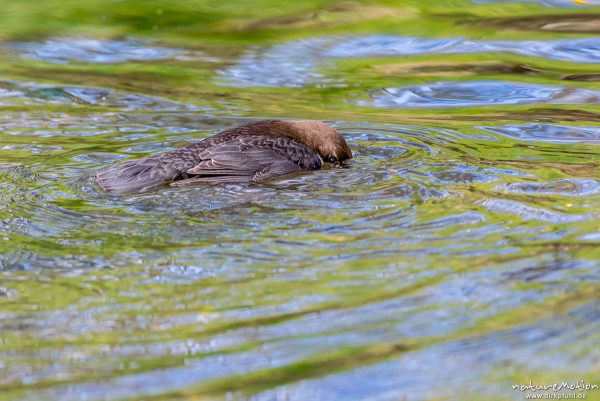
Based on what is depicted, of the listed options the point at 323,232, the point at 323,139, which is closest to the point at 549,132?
the point at 323,139

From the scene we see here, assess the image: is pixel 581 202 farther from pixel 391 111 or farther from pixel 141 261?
pixel 391 111

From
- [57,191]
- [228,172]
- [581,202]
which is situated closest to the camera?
[581,202]

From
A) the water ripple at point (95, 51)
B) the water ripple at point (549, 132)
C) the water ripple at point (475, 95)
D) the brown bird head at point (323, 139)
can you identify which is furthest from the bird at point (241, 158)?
the water ripple at point (95, 51)

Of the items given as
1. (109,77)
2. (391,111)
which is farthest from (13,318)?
(109,77)

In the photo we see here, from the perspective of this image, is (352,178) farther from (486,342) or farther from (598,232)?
(486,342)

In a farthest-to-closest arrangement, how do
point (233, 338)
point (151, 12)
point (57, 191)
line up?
point (151, 12), point (57, 191), point (233, 338)

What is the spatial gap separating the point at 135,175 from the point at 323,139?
1638 mm

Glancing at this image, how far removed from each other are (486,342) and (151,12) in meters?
9.09

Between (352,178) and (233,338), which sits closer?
(233,338)

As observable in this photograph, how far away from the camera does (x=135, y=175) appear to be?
6688mm

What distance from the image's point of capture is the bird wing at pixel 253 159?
274 inches

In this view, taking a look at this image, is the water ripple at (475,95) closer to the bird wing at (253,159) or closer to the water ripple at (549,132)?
the water ripple at (549,132)

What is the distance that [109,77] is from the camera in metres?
10.5

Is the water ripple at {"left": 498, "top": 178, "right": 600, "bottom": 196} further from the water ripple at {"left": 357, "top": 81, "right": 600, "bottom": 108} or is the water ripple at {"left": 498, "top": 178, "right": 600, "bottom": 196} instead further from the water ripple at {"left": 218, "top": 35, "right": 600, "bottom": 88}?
the water ripple at {"left": 218, "top": 35, "right": 600, "bottom": 88}
